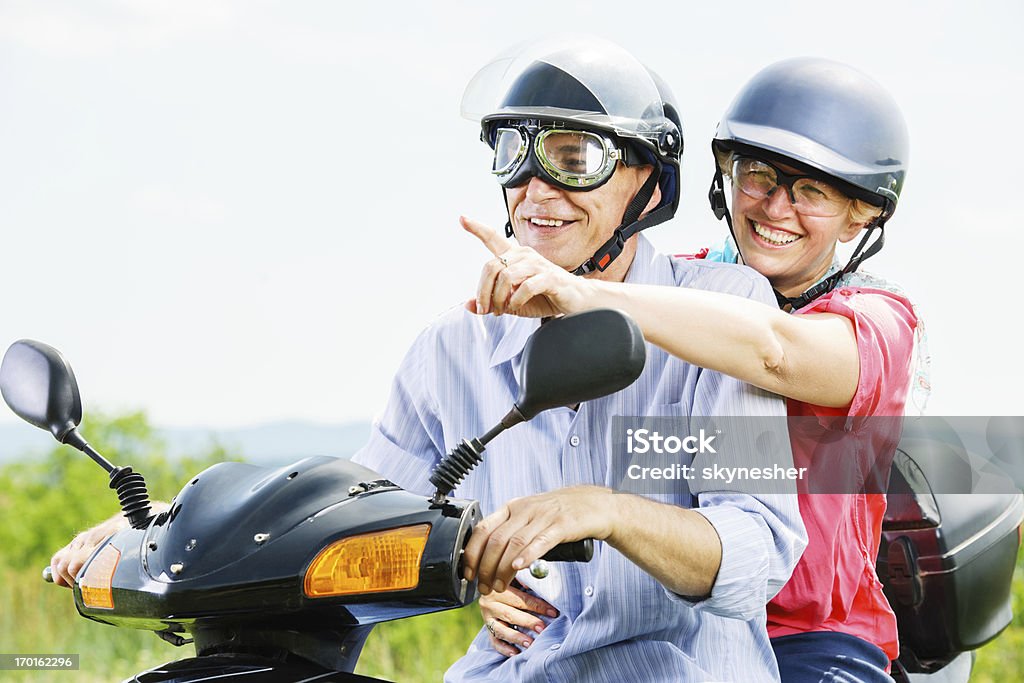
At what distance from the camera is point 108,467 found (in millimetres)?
1879

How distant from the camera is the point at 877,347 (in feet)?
8.36

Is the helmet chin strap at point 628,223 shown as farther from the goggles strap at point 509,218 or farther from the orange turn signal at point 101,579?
the orange turn signal at point 101,579

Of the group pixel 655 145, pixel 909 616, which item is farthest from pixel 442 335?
pixel 909 616

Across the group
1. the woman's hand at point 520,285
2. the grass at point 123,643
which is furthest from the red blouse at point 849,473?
the grass at point 123,643

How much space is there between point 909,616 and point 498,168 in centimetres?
146

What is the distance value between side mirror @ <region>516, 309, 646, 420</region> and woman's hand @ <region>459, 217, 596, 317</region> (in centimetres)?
28

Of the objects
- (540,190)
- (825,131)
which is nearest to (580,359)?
(540,190)

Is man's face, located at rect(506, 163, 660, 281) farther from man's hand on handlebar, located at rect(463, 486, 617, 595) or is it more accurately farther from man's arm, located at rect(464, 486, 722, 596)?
man's hand on handlebar, located at rect(463, 486, 617, 595)

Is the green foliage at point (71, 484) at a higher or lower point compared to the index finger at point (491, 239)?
lower

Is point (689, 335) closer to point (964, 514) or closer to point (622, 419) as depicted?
point (622, 419)

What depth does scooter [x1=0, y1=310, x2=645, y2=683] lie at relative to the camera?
1.60m

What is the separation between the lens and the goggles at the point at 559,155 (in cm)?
258

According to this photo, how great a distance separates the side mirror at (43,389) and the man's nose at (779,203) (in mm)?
1738

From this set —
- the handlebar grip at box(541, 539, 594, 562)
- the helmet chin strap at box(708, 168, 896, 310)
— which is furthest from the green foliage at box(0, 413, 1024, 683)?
the handlebar grip at box(541, 539, 594, 562)
